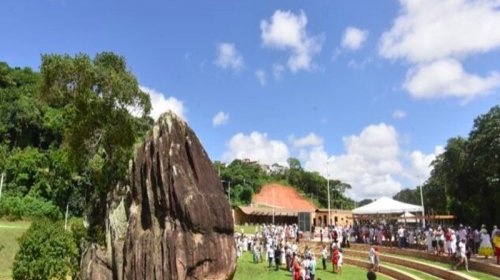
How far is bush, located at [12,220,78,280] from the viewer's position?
71.8 ft

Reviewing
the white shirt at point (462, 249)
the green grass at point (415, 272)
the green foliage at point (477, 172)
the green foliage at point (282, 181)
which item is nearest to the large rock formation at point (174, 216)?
the green grass at point (415, 272)

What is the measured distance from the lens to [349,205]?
10881 cm

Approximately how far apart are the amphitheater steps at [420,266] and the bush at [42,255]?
1695 cm

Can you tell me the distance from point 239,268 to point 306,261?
7.21 m

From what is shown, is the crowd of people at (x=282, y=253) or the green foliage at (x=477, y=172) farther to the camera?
the green foliage at (x=477, y=172)

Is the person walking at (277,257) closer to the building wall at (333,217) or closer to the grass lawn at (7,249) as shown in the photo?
the grass lawn at (7,249)

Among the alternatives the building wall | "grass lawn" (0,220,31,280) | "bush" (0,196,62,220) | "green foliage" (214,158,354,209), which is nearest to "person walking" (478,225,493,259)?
"grass lawn" (0,220,31,280)

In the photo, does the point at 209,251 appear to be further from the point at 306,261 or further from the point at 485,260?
the point at 485,260

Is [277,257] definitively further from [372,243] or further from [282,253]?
[372,243]

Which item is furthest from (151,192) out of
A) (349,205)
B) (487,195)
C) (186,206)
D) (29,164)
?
(349,205)

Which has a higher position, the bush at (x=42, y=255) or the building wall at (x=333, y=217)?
the building wall at (x=333, y=217)

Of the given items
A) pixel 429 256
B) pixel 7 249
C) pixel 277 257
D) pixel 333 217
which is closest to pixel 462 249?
pixel 429 256

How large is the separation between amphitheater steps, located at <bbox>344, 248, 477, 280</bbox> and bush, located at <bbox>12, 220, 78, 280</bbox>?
16.9 m

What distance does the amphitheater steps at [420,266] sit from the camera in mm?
19531
